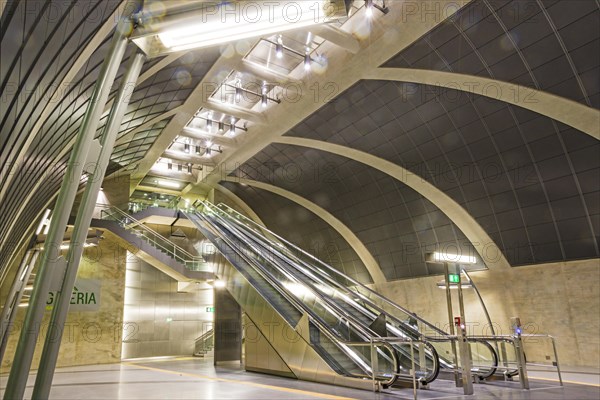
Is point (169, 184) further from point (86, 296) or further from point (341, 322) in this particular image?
point (341, 322)

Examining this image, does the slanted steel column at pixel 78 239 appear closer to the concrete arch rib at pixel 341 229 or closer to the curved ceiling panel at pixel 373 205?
the curved ceiling panel at pixel 373 205

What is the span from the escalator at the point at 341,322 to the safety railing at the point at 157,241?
608 centimetres

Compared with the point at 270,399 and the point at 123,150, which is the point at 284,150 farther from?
the point at 270,399

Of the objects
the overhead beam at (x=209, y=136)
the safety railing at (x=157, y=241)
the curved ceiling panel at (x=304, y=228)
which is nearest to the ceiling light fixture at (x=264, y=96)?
the overhead beam at (x=209, y=136)

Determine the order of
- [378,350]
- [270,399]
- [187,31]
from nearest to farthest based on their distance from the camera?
[187,31] → [270,399] → [378,350]

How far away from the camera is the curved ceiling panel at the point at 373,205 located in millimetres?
19375

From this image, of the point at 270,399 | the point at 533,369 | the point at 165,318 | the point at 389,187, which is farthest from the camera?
the point at 165,318

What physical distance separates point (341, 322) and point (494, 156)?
29.0 feet

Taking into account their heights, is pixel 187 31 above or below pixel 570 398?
above

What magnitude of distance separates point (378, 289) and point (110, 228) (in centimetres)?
1336

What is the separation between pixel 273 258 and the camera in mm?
14648

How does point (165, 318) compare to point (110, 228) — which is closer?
point (110, 228)

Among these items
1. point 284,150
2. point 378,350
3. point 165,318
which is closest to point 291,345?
point 378,350

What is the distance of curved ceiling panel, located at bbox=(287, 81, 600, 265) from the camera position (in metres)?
13.8
